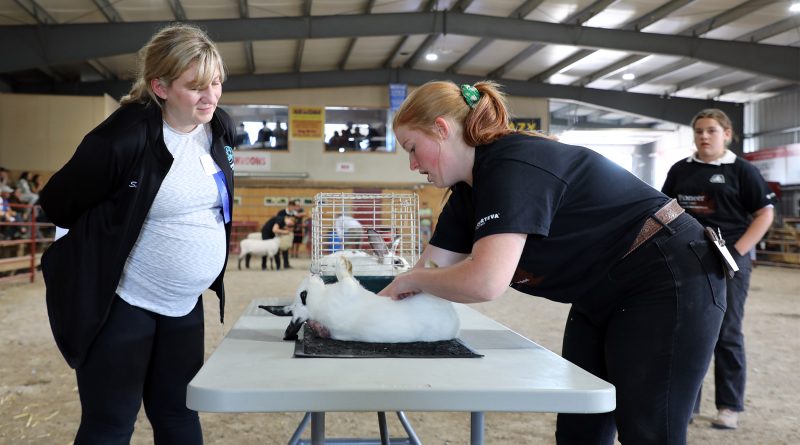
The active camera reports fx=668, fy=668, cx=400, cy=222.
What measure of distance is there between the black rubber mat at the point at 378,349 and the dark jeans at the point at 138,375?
37 cm

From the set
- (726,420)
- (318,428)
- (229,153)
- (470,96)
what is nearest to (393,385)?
(318,428)

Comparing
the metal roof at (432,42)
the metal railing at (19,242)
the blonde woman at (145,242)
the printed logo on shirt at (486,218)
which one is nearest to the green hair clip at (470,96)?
the printed logo on shirt at (486,218)

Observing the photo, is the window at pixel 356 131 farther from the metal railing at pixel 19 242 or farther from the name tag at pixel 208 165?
the name tag at pixel 208 165

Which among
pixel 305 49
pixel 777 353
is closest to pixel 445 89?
pixel 777 353

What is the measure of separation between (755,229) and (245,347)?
205 cm

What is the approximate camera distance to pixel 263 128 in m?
14.4

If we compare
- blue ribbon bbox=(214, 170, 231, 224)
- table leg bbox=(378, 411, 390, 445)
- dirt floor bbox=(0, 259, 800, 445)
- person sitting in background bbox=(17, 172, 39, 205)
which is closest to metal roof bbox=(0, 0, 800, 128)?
person sitting in background bbox=(17, 172, 39, 205)

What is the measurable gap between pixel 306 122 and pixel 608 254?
13.6 meters

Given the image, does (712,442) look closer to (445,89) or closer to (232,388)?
(445,89)

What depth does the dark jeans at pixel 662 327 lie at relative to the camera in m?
1.17

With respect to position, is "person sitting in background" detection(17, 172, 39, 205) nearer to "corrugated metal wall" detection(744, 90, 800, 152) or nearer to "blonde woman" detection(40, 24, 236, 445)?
"blonde woman" detection(40, 24, 236, 445)

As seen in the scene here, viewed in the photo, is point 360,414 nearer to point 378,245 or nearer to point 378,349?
point 378,245

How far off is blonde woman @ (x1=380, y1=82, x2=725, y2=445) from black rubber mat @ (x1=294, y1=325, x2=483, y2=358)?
0.11 meters

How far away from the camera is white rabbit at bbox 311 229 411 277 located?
206 cm
